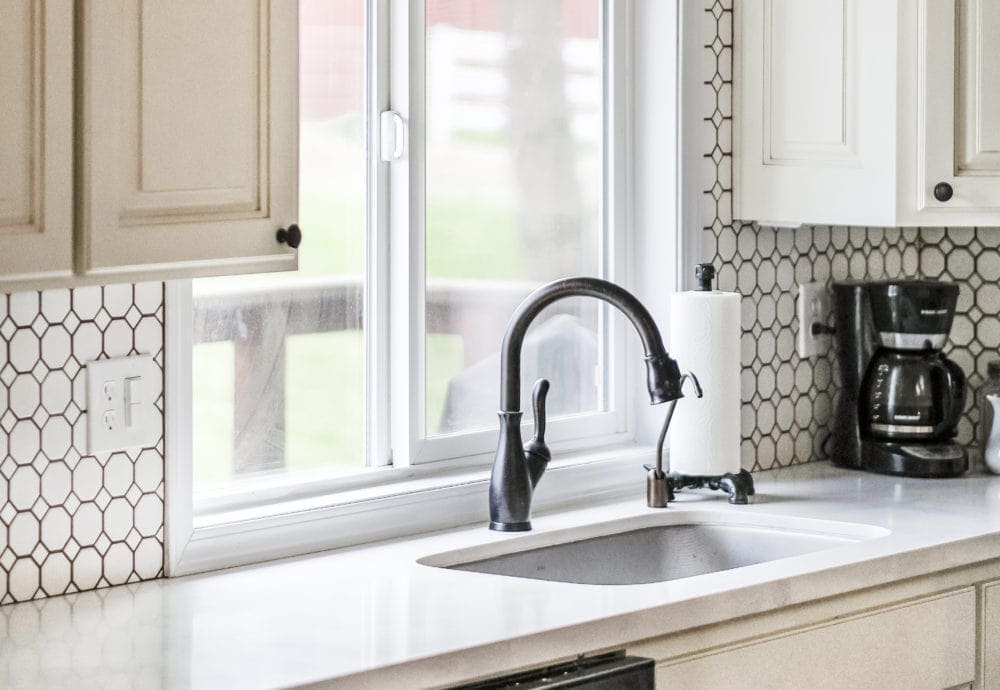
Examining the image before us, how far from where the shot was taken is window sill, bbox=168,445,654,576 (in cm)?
233

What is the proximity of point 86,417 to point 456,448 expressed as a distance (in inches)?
30.9

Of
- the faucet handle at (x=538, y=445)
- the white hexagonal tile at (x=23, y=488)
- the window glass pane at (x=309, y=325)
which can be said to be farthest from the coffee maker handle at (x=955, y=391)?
the white hexagonal tile at (x=23, y=488)

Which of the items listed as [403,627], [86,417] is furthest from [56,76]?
[403,627]

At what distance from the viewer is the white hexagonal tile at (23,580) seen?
2.11 m

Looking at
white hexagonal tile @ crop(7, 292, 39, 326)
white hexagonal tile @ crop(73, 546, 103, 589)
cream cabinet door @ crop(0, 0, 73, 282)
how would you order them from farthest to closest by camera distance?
white hexagonal tile @ crop(73, 546, 103, 589), white hexagonal tile @ crop(7, 292, 39, 326), cream cabinet door @ crop(0, 0, 73, 282)

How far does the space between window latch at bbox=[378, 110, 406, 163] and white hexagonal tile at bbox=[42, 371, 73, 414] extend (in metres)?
0.74

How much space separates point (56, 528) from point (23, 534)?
0.05 metres

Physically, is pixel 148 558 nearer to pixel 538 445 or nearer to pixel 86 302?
pixel 86 302

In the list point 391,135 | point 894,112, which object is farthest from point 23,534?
point 894,112

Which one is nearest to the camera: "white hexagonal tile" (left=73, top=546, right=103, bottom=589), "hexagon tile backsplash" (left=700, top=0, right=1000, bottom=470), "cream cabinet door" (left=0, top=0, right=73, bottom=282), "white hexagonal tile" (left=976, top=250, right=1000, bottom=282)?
"cream cabinet door" (left=0, top=0, right=73, bottom=282)

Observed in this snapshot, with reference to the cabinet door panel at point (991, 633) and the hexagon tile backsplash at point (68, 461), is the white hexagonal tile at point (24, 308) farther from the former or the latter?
the cabinet door panel at point (991, 633)

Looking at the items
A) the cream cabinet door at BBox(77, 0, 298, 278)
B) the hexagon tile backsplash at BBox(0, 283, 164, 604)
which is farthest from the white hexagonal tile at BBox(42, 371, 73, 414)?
the cream cabinet door at BBox(77, 0, 298, 278)

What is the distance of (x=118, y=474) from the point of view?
2209 mm

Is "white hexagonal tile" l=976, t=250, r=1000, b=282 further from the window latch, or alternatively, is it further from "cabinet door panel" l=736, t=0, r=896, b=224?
the window latch
